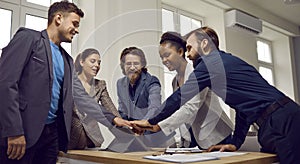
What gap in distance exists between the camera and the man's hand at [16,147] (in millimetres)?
1203

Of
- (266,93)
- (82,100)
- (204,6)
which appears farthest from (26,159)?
(204,6)

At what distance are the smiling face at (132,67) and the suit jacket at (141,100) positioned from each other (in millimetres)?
37

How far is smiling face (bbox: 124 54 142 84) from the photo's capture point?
2.07 meters

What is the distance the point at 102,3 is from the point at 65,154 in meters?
1.69

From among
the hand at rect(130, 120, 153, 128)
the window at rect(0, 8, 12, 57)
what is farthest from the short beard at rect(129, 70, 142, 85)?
the window at rect(0, 8, 12, 57)

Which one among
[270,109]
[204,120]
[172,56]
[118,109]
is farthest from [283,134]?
[118,109]

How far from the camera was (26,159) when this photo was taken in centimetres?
130

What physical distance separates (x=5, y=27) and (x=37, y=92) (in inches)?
52.5

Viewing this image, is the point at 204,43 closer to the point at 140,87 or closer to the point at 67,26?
the point at 140,87

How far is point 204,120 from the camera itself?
1.64 meters

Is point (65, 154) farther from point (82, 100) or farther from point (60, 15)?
point (60, 15)

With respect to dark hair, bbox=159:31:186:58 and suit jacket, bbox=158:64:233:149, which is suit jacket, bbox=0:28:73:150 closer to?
suit jacket, bbox=158:64:233:149

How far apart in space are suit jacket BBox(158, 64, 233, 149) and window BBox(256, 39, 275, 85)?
4.04 m

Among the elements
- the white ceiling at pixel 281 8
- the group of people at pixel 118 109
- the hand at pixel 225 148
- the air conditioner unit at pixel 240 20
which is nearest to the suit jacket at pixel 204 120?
the group of people at pixel 118 109
